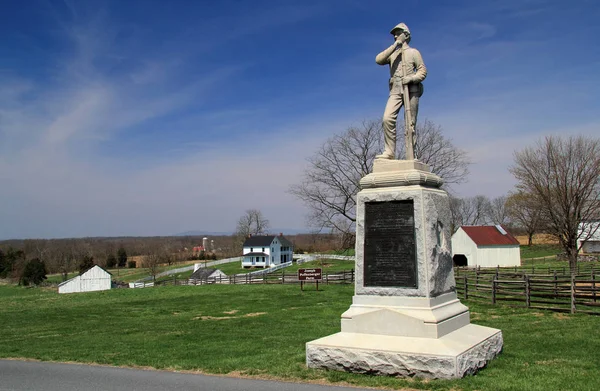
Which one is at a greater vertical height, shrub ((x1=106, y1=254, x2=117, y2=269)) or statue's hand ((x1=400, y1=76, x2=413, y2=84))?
statue's hand ((x1=400, y1=76, x2=413, y2=84))

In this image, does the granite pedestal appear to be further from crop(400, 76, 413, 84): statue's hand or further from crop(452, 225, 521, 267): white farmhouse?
crop(452, 225, 521, 267): white farmhouse

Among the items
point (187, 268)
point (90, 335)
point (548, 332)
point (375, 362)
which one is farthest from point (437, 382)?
point (187, 268)

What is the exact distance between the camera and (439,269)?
804cm

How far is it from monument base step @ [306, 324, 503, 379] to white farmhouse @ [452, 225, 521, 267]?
4394 centimetres

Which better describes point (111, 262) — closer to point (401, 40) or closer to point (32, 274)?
point (32, 274)

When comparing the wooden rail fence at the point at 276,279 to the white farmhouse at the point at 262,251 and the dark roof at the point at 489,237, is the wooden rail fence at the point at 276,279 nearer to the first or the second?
the dark roof at the point at 489,237

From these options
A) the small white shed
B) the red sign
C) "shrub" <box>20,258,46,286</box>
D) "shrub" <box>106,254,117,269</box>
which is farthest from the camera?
"shrub" <box>106,254,117,269</box>


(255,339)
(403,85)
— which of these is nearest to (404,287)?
(403,85)

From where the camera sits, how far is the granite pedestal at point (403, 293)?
285 inches

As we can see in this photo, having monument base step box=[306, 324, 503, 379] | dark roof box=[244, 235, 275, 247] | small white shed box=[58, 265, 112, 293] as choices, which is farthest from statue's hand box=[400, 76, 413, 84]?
dark roof box=[244, 235, 275, 247]

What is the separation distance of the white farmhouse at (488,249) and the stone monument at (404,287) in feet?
143

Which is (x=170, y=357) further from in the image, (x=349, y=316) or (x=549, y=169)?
(x=549, y=169)

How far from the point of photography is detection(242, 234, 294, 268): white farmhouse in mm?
80562

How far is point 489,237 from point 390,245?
45740 mm
